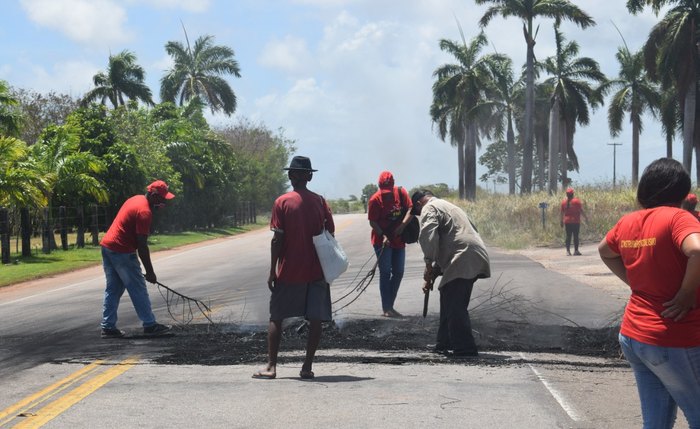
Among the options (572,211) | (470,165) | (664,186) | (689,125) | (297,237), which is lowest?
(297,237)

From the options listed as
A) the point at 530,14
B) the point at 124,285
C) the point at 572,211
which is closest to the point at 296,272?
the point at 124,285

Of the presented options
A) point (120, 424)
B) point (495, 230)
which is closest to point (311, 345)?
point (120, 424)

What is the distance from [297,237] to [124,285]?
340cm

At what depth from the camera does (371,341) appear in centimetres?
991

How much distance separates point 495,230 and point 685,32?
14.2 metres

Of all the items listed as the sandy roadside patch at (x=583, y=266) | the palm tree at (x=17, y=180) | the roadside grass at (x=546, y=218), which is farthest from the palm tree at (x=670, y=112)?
the palm tree at (x=17, y=180)

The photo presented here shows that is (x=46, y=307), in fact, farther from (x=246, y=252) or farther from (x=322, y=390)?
(x=246, y=252)

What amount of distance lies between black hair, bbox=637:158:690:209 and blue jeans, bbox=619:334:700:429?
66 cm

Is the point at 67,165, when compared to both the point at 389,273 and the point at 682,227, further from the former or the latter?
the point at 682,227

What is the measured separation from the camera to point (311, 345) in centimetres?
784

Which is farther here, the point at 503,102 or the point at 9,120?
the point at 503,102

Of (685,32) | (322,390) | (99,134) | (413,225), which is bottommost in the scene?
(322,390)

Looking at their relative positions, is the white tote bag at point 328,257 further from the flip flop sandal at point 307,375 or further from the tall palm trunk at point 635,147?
the tall palm trunk at point 635,147

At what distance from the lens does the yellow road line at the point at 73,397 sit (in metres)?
6.32
